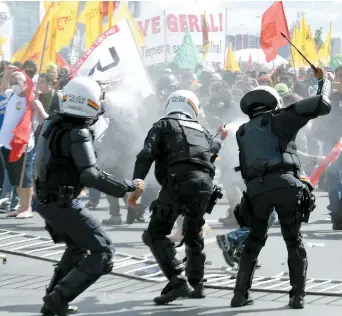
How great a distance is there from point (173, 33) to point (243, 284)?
68.9 feet

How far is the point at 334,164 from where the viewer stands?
12992 mm

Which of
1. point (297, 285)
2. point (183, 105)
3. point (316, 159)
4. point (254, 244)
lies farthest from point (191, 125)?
point (316, 159)

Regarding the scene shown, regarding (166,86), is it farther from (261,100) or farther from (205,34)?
(205,34)

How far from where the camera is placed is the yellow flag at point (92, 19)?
2016 centimetres

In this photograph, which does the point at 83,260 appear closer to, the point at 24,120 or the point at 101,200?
the point at 24,120

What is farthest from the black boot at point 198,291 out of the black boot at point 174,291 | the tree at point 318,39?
the tree at point 318,39

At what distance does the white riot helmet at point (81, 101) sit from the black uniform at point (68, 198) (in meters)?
0.07


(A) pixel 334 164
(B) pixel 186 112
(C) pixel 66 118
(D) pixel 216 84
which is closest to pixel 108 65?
(D) pixel 216 84

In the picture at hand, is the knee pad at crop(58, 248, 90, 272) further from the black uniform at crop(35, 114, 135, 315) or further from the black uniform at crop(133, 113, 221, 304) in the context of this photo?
the black uniform at crop(133, 113, 221, 304)

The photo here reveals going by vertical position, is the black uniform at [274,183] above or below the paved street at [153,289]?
above

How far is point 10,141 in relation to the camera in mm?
13680

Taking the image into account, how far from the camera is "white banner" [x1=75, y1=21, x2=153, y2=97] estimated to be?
15.0 meters

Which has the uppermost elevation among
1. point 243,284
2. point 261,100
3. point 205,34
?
point 205,34

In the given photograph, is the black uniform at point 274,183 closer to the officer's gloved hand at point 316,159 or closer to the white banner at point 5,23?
the officer's gloved hand at point 316,159
